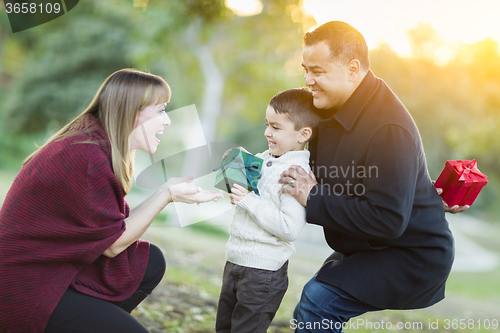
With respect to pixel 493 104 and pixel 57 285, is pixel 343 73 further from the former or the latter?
pixel 493 104

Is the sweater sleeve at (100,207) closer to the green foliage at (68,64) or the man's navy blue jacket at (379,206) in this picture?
the man's navy blue jacket at (379,206)

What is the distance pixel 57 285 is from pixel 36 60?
53.3 ft

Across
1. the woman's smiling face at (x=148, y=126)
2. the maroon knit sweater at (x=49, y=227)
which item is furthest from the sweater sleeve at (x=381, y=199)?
the maroon knit sweater at (x=49, y=227)

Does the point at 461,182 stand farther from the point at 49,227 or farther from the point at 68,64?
the point at 68,64

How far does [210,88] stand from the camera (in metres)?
12.8

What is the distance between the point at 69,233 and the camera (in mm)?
1986

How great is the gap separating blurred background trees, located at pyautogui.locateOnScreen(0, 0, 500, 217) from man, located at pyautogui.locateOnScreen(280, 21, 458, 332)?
7244 millimetres

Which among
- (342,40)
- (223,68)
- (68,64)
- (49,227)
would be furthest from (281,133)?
(68,64)

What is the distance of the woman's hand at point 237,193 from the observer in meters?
2.25

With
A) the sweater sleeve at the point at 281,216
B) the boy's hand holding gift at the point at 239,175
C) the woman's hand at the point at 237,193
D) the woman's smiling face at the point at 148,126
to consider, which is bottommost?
the sweater sleeve at the point at 281,216

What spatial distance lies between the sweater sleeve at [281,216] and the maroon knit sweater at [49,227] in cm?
73

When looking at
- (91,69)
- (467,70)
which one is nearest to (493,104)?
(467,70)

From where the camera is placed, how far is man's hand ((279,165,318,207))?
2162 mm

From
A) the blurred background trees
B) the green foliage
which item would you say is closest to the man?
the blurred background trees
